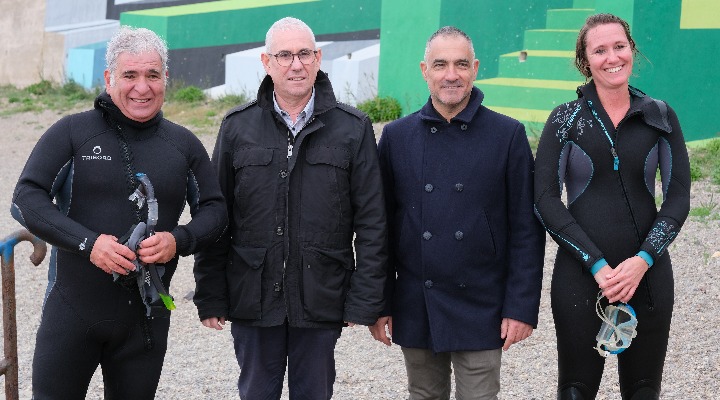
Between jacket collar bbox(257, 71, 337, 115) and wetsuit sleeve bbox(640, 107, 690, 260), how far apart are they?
1237 mm

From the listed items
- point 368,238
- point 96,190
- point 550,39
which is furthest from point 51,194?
point 550,39

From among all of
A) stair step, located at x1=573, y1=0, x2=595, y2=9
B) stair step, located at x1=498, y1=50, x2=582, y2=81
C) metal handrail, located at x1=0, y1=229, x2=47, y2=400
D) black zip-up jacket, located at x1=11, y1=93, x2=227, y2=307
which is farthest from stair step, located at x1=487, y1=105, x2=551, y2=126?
metal handrail, located at x1=0, y1=229, x2=47, y2=400

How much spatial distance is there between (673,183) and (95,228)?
81.9 inches

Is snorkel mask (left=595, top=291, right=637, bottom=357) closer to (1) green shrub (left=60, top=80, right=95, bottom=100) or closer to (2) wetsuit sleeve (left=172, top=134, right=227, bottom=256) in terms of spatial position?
(2) wetsuit sleeve (left=172, top=134, right=227, bottom=256)

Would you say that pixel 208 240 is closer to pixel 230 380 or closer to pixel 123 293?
pixel 123 293

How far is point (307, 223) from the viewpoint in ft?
11.6

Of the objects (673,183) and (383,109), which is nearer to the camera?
(673,183)

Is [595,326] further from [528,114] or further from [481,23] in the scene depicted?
[481,23]

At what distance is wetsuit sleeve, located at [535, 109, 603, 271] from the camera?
3379 millimetres

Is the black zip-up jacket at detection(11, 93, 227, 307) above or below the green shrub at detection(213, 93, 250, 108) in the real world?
above

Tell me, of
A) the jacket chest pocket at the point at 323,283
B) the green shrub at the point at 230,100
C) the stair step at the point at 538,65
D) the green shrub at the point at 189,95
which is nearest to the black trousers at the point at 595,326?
the jacket chest pocket at the point at 323,283

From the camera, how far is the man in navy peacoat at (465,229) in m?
3.56

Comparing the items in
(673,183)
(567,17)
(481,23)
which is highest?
(567,17)

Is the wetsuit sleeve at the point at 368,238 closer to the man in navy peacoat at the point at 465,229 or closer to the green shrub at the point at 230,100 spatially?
the man in navy peacoat at the point at 465,229
